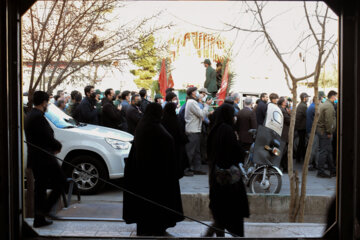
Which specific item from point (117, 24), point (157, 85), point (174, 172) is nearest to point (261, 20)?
point (117, 24)

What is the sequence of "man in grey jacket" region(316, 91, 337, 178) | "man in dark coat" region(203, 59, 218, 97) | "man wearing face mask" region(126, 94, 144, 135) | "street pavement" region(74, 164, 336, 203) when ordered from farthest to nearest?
"man in dark coat" region(203, 59, 218, 97)
"man in grey jacket" region(316, 91, 337, 178)
"man wearing face mask" region(126, 94, 144, 135)
"street pavement" region(74, 164, 336, 203)

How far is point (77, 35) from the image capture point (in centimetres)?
650

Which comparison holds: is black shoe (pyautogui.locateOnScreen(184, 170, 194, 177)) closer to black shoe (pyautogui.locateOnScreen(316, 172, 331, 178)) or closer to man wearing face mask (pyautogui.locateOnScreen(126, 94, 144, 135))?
man wearing face mask (pyautogui.locateOnScreen(126, 94, 144, 135))

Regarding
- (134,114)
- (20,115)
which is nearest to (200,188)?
(134,114)

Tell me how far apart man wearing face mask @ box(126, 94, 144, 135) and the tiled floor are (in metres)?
3.97

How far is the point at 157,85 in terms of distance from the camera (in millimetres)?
12227

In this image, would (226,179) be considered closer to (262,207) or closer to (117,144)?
(262,207)

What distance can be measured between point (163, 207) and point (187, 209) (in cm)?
261

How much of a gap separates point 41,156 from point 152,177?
4.90 feet

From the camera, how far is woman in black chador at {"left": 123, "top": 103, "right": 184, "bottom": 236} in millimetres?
5984

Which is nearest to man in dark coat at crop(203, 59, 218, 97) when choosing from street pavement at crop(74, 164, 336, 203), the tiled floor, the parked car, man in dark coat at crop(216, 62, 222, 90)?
man in dark coat at crop(216, 62, 222, 90)

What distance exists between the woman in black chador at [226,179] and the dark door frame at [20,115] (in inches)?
60.0

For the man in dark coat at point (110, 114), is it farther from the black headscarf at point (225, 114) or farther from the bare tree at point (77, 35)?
the black headscarf at point (225, 114)

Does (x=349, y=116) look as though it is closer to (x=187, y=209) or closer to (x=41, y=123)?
(x=41, y=123)
